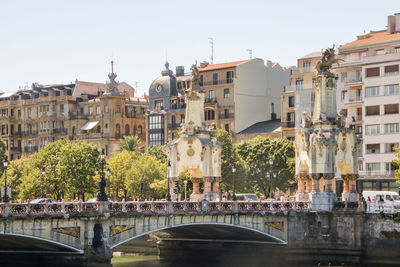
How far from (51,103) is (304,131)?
3502 inches

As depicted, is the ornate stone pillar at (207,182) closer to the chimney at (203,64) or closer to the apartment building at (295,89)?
the apartment building at (295,89)

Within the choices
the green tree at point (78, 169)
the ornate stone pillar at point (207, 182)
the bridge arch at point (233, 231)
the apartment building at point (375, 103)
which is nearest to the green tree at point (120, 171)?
the green tree at point (78, 169)

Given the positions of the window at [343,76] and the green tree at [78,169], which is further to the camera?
the window at [343,76]

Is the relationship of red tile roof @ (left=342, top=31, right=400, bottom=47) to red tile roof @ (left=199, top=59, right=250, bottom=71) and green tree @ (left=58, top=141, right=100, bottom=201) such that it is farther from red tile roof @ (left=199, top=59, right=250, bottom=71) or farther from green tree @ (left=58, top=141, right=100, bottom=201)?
green tree @ (left=58, top=141, right=100, bottom=201)

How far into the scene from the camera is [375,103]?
10806cm

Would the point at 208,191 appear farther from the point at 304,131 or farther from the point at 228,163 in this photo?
the point at 228,163

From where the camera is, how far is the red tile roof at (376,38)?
4441 inches

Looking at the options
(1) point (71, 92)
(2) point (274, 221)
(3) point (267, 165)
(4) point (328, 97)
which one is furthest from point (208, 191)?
(1) point (71, 92)

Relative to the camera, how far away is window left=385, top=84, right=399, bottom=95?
106 m

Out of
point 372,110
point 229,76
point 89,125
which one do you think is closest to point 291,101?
point 229,76

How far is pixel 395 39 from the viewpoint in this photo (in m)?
111

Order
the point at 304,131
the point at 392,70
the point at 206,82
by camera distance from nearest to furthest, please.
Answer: the point at 304,131 < the point at 392,70 < the point at 206,82

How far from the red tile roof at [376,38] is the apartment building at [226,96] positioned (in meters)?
25.4

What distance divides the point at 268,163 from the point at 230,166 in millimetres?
8494
